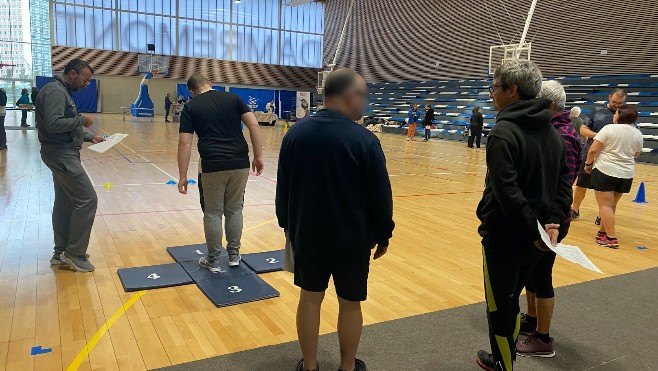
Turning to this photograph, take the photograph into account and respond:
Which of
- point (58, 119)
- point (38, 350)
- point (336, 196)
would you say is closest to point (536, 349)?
point (336, 196)

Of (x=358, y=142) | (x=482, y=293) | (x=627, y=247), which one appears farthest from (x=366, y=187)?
(x=627, y=247)

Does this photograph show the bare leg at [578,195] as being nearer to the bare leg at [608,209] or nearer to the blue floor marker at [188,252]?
the bare leg at [608,209]

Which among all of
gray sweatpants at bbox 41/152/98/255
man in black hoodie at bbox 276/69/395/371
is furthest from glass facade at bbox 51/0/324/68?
man in black hoodie at bbox 276/69/395/371

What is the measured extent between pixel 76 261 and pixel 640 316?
4172mm

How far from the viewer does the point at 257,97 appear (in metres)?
33.7

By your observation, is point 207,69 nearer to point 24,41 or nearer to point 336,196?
point 24,41

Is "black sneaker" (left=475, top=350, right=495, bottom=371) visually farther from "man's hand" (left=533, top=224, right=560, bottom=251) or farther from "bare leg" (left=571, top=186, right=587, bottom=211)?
"bare leg" (left=571, top=186, right=587, bottom=211)

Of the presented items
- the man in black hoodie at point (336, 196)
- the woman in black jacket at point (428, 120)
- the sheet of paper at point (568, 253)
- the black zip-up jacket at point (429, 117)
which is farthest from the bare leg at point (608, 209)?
the black zip-up jacket at point (429, 117)

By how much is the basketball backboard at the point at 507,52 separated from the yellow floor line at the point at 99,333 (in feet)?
46.5

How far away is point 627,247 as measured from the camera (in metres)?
5.35

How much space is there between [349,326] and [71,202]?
2.66 m

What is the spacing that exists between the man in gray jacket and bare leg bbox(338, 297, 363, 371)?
2.50 m

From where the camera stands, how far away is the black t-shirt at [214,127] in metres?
3.69

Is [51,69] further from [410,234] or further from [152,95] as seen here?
[410,234]
